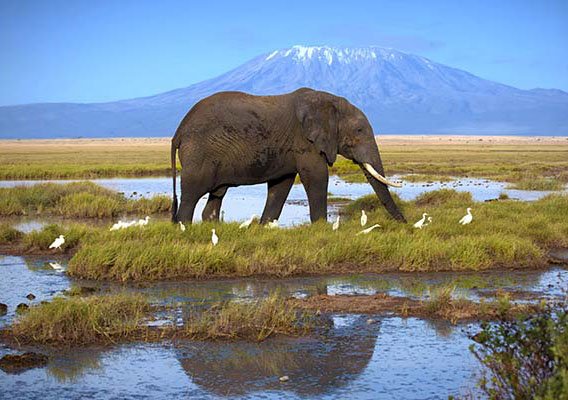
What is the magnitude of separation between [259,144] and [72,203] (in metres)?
9.36

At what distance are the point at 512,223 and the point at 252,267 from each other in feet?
21.0

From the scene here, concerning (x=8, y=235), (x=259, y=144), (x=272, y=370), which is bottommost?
(x=272, y=370)

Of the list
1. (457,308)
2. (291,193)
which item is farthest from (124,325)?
(291,193)

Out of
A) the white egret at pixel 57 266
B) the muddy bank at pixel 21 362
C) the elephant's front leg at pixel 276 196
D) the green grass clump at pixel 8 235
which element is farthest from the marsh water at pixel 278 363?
the green grass clump at pixel 8 235

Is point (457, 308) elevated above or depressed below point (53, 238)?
below

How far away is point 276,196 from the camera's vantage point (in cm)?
1670

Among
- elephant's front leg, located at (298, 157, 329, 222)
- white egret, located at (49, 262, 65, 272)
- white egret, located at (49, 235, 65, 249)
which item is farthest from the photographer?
elephant's front leg, located at (298, 157, 329, 222)

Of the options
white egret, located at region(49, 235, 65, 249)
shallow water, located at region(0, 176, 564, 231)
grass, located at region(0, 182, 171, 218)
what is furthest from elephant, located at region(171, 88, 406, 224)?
grass, located at region(0, 182, 171, 218)

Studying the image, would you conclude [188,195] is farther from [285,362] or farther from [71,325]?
[285,362]

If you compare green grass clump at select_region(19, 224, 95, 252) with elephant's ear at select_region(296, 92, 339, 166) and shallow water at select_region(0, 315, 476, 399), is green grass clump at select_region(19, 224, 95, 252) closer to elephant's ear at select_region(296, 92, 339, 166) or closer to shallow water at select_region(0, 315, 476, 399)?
elephant's ear at select_region(296, 92, 339, 166)

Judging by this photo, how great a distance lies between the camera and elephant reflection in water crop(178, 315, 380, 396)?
7879mm

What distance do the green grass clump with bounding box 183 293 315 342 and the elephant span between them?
6.03 metres

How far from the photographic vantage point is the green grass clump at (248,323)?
9398 mm

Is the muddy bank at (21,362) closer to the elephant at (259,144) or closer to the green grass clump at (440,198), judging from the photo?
the elephant at (259,144)
